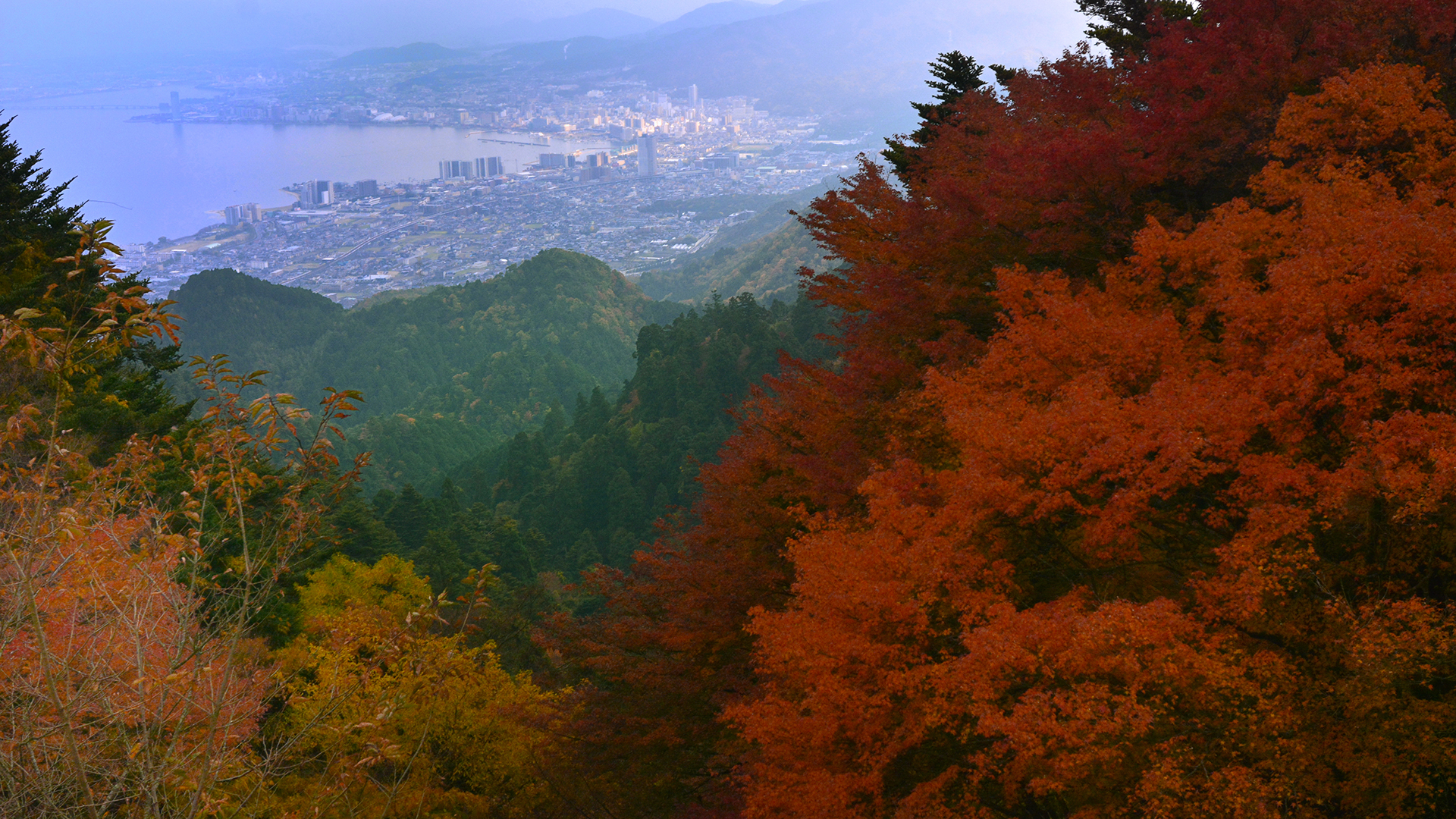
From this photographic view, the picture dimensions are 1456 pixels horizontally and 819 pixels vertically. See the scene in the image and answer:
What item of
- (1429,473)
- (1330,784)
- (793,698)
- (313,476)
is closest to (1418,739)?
(1330,784)

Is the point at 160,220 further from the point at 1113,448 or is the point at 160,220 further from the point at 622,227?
the point at 1113,448

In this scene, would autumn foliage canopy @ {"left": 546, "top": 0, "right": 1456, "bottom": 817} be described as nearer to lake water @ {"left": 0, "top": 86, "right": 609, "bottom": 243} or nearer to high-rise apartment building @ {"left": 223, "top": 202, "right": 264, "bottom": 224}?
lake water @ {"left": 0, "top": 86, "right": 609, "bottom": 243}

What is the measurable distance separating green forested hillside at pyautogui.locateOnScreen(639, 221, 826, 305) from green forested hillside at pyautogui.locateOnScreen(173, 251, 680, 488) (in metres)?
15.5

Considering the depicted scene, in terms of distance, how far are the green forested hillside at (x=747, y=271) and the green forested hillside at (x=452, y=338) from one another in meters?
15.5

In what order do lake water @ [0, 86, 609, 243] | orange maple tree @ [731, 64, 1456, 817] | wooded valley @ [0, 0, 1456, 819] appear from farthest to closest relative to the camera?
1. lake water @ [0, 86, 609, 243]
2. orange maple tree @ [731, 64, 1456, 817]
3. wooded valley @ [0, 0, 1456, 819]

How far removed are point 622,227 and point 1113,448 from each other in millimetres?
194669

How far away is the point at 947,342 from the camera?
1648 cm

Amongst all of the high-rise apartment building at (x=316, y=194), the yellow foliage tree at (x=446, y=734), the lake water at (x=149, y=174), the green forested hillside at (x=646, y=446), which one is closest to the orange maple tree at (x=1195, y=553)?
the yellow foliage tree at (x=446, y=734)

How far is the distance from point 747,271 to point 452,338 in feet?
163

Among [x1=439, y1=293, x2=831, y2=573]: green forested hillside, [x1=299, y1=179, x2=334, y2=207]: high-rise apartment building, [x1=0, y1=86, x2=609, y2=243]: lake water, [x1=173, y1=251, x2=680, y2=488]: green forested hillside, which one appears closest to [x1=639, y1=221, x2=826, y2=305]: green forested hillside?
[x1=173, y1=251, x2=680, y2=488]: green forested hillside

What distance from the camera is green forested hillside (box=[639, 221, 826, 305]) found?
126000mm

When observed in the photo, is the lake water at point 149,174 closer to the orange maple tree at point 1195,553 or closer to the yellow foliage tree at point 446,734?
the yellow foliage tree at point 446,734

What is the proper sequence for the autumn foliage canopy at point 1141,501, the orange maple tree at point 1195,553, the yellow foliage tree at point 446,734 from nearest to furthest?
the orange maple tree at point 1195,553 → the autumn foliage canopy at point 1141,501 → the yellow foliage tree at point 446,734

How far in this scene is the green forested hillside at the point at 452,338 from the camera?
110 metres
